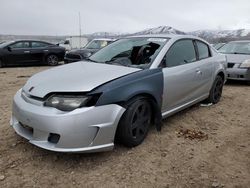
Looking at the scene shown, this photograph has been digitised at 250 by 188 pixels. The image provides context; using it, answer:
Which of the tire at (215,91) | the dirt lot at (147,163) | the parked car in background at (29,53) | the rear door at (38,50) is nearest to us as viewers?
the dirt lot at (147,163)

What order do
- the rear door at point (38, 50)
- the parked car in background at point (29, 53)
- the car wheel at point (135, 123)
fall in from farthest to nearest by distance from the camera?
the rear door at point (38, 50) → the parked car in background at point (29, 53) → the car wheel at point (135, 123)

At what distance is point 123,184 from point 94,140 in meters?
0.56

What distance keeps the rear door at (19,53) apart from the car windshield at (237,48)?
27.3ft

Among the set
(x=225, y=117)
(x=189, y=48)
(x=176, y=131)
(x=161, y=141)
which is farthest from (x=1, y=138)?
(x=225, y=117)

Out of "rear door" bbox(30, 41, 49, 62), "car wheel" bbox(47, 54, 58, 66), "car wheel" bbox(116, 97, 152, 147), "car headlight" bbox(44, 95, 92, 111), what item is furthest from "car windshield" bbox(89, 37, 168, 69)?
"car wheel" bbox(47, 54, 58, 66)

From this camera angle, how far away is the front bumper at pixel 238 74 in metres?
7.56

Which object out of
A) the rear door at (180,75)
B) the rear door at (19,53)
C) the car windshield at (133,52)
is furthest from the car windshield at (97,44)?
the rear door at (180,75)

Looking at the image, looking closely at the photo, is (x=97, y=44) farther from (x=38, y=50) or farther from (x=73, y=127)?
(x=73, y=127)

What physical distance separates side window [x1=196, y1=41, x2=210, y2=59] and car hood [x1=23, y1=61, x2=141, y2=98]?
1.87m

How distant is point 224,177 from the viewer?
290 cm

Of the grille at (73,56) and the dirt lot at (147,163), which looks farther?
the grille at (73,56)

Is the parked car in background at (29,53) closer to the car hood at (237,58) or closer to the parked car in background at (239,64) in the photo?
the parked car in background at (239,64)

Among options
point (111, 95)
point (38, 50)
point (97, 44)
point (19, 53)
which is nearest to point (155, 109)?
point (111, 95)

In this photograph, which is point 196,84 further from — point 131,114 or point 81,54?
point 81,54
